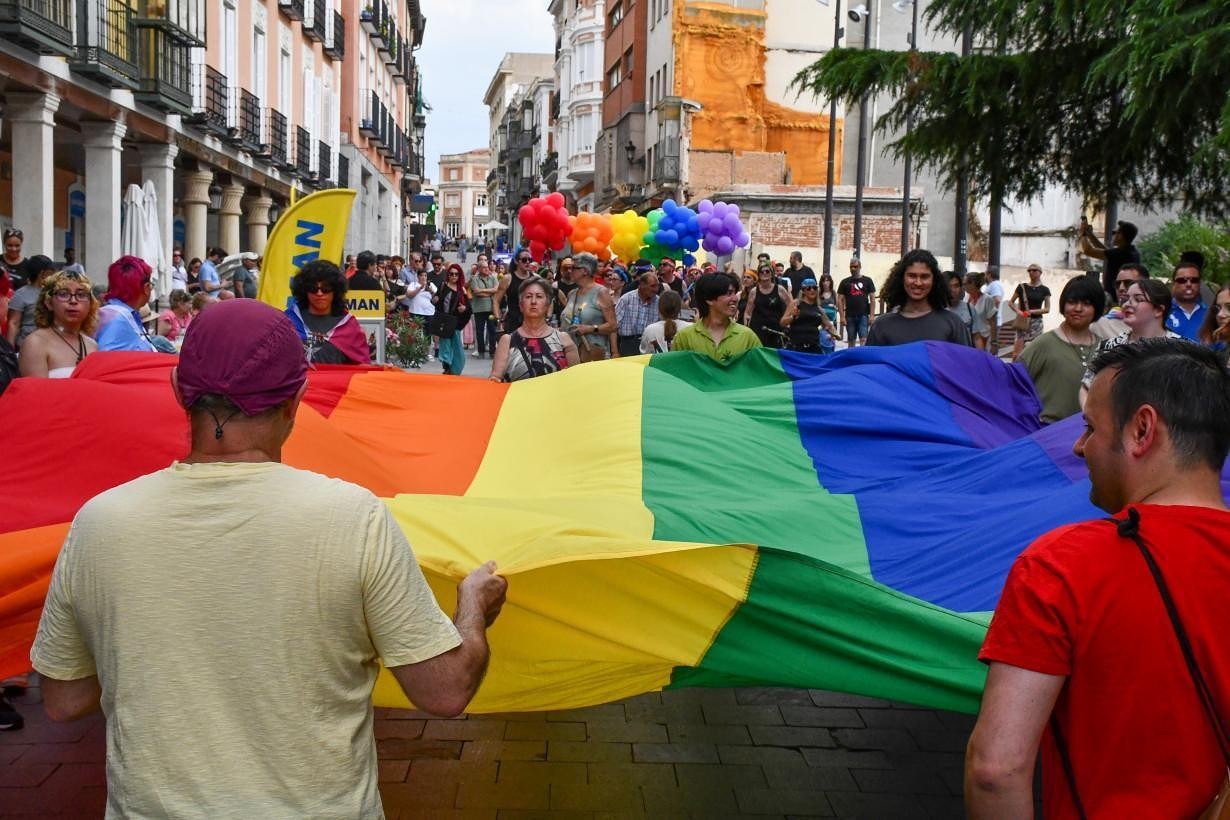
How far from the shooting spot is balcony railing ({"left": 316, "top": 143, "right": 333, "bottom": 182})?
38500 mm

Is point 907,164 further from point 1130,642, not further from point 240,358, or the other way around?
point 240,358

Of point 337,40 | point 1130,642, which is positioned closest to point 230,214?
point 337,40

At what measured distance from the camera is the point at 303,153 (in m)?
36.6

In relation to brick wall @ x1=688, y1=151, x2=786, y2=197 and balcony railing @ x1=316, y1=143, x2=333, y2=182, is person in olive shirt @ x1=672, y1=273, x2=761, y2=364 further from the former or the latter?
brick wall @ x1=688, y1=151, x2=786, y2=197

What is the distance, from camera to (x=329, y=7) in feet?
128

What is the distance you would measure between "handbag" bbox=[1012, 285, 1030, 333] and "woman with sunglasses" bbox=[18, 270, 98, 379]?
1312 centimetres

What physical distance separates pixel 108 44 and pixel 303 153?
15995 millimetres

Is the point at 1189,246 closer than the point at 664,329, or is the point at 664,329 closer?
the point at 664,329

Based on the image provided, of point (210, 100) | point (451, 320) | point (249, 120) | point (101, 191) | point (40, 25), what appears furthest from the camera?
point (249, 120)

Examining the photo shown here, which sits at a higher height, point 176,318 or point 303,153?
point 303,153

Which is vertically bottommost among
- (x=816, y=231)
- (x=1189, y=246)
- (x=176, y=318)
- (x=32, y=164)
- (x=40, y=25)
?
(x=176, y=318)

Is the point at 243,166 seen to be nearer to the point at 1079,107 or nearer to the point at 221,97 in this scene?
the point at 221,97

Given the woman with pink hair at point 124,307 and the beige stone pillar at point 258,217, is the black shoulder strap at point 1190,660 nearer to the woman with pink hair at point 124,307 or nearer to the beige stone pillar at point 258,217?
the woman with pink hair at point 124,307

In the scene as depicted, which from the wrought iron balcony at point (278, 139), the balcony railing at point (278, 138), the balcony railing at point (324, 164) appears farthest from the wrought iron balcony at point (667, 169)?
the balcony railing at point (278, 138)
